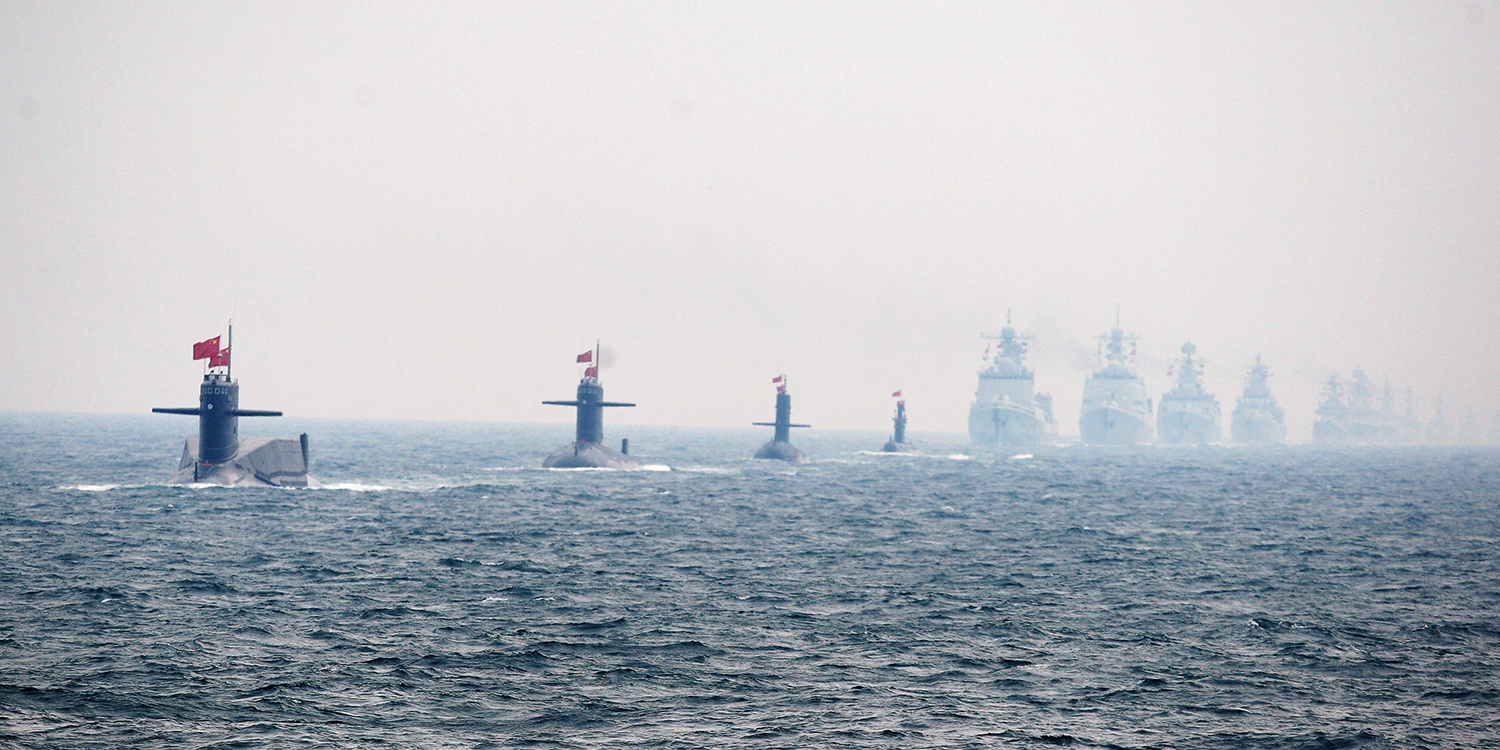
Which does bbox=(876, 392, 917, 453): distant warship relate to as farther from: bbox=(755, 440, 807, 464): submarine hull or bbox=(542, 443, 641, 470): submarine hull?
bbox=(542, 443, 641, 470): submarine hull

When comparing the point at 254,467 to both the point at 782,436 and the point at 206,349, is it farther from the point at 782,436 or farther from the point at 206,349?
the point at 782,436

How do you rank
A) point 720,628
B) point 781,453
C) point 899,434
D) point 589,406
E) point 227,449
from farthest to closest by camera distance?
point 899,434 → point 781,453 → point 589,406 → point 227,449 → point 720,628

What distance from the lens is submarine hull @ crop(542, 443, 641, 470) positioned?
341 feet

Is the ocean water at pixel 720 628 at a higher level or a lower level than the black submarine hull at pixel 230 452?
lower

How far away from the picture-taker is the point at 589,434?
340 ft

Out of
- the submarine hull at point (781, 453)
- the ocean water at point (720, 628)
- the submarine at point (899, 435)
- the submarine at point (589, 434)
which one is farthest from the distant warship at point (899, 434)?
the ocean water at point (720, 628)

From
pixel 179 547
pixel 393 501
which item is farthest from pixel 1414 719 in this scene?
pixel 393 501

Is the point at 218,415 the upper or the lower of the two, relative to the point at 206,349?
lower

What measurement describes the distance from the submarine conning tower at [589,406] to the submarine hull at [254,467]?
2111cm

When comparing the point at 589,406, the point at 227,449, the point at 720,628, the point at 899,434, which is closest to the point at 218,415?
the point at 227,449

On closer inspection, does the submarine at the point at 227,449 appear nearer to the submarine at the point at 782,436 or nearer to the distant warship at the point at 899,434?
the submarine at the point at 782,436

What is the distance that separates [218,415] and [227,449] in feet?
13.4

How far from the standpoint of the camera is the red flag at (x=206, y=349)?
67.4 m

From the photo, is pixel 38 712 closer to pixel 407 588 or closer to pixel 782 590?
pixel 407 588
